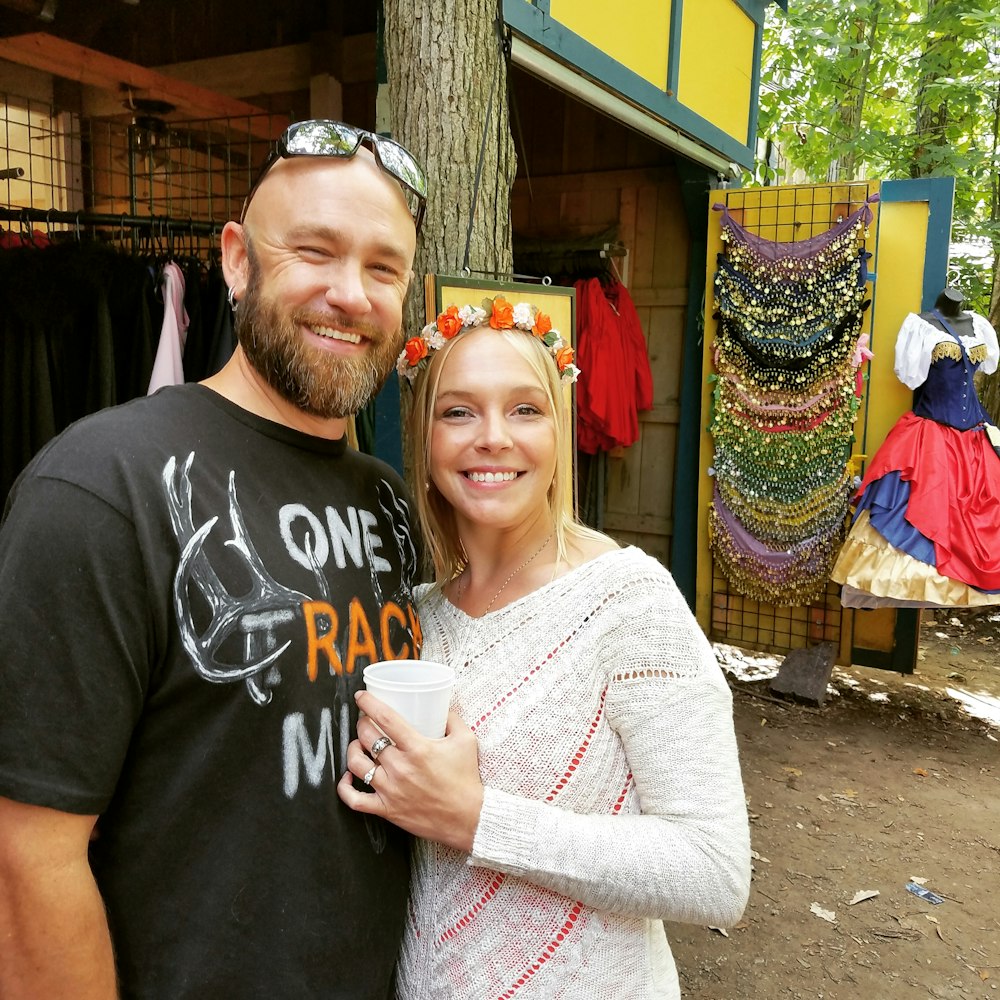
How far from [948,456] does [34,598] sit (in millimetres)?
4626

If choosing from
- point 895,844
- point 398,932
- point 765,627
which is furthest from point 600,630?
point 765,627

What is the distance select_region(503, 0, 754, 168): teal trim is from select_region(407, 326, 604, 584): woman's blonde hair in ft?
5.48

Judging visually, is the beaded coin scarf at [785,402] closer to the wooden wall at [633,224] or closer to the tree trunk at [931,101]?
the wooden wall at [633,224]

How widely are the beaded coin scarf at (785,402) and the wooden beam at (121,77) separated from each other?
3.28 meters

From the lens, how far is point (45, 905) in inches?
38.8

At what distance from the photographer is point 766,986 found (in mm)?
2744

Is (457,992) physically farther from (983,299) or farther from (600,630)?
(983,299)

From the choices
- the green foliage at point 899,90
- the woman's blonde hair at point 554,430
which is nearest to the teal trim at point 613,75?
the woman's blonde hair at point 554,430

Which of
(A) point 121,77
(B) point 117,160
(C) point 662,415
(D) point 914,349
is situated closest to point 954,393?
(D) point 914,349

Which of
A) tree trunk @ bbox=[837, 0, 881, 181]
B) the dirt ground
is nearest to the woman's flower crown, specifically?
the dirt ground

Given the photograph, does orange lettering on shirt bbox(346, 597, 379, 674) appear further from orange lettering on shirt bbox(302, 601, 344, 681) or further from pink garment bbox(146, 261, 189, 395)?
pink garment bbox(146, 261, 189, 395)

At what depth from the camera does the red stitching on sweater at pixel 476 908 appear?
1303 mm

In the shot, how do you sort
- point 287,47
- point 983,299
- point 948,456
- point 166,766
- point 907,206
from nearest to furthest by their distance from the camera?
1. point 166,766
2. point 948,456
3. point 907,206
4. point 287,47
5. point 983,299

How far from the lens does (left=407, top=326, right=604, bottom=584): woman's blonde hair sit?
153cm
